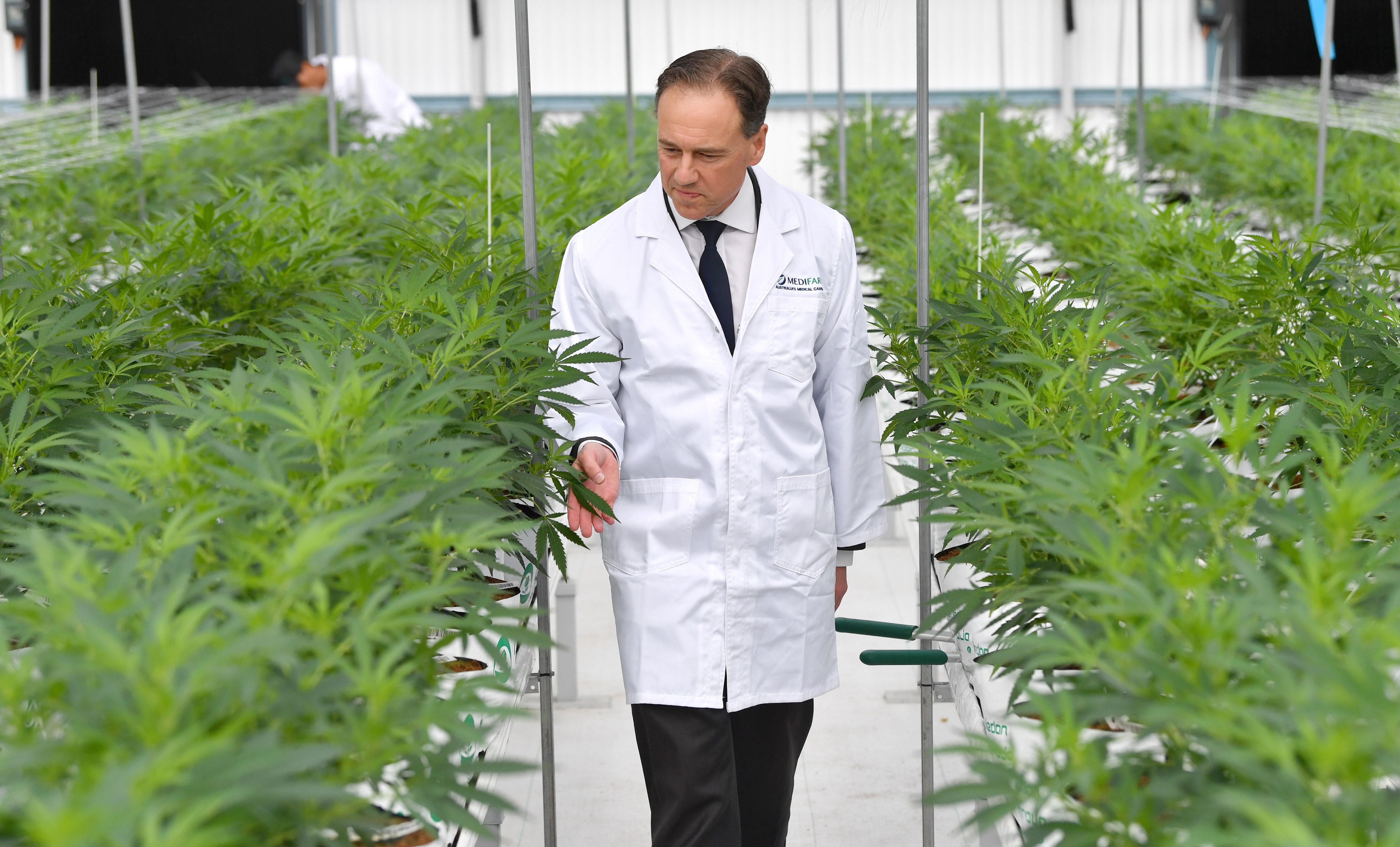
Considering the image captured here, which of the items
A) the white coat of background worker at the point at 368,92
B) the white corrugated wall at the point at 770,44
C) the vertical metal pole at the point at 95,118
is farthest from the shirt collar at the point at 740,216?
the white corrugated wall at the point at 770,44

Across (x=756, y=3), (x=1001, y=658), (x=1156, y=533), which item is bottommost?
(x=1001, y=658)

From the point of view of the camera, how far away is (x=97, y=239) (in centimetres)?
421

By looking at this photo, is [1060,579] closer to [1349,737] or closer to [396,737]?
[1349,737]

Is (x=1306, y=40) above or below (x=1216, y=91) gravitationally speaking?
above

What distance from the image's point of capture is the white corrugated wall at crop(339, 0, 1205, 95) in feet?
44.3

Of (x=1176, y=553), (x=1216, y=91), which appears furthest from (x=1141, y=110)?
(x=1176, y=553)

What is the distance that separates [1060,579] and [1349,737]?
1.78 feet

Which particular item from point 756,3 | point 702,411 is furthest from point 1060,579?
point 756,3

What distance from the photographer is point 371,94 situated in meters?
8.34

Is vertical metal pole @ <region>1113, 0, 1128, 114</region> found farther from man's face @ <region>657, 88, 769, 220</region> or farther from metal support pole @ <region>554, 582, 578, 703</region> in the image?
man's face @ <region>657, 88, 769, 220</region>

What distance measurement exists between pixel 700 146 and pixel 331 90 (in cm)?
439

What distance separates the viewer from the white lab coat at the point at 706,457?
203 cm

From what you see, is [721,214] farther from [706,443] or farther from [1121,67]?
[1121,67]

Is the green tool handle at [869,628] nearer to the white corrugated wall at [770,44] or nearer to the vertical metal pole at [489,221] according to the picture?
the vertical metal pole at [489,221]
